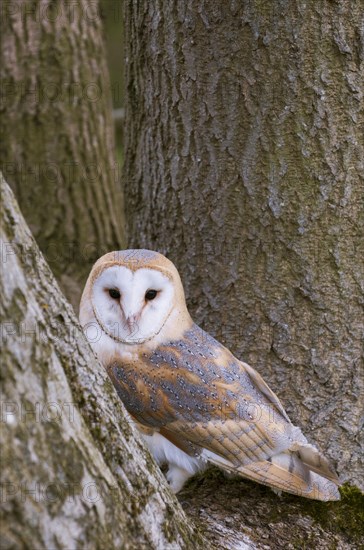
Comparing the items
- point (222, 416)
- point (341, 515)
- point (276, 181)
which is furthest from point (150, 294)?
point (341, 515)

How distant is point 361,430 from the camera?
9.24 feet

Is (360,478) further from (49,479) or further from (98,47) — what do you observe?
(98,47)

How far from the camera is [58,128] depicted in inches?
200

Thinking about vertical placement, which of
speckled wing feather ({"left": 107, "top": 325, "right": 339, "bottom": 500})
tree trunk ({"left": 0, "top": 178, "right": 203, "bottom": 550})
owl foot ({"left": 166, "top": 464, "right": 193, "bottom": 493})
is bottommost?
owl foot ({"left": 166, "top": 464, "right": 193, "bottom": 493})

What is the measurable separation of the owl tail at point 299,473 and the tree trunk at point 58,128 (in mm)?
2701

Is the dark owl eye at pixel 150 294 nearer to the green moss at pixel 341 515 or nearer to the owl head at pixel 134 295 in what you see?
the owl head at pixel 134 295

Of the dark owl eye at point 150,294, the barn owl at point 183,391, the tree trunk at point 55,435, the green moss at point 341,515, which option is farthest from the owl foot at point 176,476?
the tree trunk at point 55,435

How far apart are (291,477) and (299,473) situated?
0.12 feet

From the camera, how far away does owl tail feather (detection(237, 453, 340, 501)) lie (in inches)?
101

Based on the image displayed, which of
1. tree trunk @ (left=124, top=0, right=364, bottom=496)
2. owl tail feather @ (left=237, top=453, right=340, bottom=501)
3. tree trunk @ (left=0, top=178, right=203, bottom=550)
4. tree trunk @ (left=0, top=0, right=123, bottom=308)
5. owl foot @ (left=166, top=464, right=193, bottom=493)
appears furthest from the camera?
tree trunk @ (left=0, top=0, right=123, bottom=308)

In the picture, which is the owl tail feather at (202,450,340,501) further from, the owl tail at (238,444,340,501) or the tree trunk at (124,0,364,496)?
the tree trunk at (124,0,364,496)

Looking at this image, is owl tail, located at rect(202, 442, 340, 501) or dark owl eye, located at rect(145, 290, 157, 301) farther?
dark owl eye, located at rect(145, 290, 157, 301)

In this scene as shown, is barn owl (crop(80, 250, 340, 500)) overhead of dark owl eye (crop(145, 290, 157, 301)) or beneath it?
beneath

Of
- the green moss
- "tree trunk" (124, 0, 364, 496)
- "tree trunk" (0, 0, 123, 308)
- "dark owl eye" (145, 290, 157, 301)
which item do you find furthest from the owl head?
"tree trunk" (0, 0, 123, 308)
